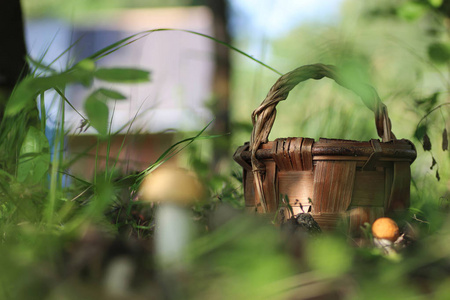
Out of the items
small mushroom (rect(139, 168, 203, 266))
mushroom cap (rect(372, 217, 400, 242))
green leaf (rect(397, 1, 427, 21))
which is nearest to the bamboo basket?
mushroom cap (rect(372, 217, 400, 242))

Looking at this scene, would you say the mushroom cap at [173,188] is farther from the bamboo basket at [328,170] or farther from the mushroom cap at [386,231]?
the mushroom cap at [386,231]

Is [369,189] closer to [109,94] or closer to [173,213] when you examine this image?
[173,213]

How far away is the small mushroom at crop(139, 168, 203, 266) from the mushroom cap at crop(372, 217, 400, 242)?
0.41 metres

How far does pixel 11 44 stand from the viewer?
68.8 inches

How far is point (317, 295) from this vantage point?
1.89 ft

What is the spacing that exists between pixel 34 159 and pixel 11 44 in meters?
0.91

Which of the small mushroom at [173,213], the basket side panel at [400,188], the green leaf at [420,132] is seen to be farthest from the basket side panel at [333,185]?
the green leaf at [420,132]

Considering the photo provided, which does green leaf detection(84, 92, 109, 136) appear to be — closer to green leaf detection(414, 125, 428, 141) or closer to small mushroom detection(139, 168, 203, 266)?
small mushroom detection(139, 168, 203, 266)

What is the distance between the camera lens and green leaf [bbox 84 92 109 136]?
695mm

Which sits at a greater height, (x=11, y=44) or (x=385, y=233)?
(x=11, y=44)

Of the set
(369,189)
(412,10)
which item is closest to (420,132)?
(369,189)

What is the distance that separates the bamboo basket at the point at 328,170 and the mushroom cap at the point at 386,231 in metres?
0.12

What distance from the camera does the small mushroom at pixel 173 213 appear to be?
Result: 0.69 metres

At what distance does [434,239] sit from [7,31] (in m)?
1.67
